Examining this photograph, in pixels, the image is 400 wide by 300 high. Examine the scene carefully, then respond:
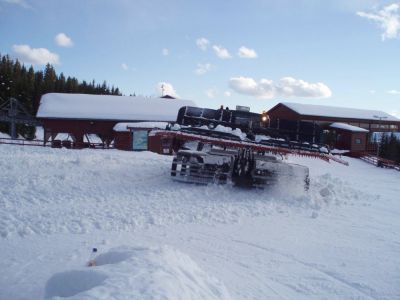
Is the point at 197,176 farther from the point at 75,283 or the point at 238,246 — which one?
the point at 75,283

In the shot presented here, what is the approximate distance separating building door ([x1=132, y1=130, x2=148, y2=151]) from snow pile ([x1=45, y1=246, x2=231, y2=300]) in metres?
24.7

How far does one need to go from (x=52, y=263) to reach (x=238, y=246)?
2657 millimetres

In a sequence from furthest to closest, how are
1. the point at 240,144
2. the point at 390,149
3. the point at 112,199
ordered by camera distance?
the point at 390,149
the point at 240,144
the point at 112,199

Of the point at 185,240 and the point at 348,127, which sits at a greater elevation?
the point at 348,127

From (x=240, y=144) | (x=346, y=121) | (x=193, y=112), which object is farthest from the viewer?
(x=346, y=121)

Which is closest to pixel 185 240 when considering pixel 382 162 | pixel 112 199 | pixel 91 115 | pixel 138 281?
pixel 138 281

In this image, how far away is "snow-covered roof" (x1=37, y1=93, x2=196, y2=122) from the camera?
3291 centimetres

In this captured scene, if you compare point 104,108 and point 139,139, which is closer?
point 139,139

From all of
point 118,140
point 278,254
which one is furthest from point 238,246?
point 118,140

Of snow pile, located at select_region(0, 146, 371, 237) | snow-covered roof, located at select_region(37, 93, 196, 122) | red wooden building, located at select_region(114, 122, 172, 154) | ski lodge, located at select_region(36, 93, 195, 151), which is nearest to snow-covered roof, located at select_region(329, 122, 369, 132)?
snow-covered roof, located at select_region(37, 93, 196, 122)

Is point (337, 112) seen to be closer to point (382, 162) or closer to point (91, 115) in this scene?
point (382, 162)

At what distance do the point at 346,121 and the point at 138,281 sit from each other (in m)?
49.2

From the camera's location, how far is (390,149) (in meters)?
42.8

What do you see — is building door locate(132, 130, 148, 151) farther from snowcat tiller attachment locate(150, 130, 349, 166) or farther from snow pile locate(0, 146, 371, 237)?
snowcat tiller attachment locate(150, 130, 349, 166)
